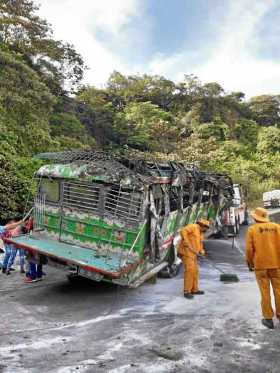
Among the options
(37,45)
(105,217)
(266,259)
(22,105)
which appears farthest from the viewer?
(37,45)

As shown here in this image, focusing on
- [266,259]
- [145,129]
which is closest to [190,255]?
[266,259]

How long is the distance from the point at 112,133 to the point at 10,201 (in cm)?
1856

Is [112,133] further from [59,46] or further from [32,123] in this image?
[32,123]

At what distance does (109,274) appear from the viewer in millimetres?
6930

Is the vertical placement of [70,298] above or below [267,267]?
below

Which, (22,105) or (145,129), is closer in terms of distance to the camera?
A: (22,105)

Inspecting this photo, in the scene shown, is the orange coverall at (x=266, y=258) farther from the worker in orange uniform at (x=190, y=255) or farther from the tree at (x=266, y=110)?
the tree at (x=266, y=110)

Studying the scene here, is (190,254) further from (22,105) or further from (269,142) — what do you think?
(269,142)

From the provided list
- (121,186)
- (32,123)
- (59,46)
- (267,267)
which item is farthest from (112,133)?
(267,267)

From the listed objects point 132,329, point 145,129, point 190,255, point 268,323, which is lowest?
Answer: point 132,329

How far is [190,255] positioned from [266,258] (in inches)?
77.8

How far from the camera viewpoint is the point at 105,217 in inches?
324

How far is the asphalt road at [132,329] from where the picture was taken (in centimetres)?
473

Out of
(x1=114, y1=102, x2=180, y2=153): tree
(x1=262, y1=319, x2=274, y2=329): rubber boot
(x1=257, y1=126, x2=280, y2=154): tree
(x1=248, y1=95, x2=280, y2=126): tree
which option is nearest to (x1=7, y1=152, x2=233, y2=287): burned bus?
(x1=262, y1=319, x2=274, y2=329): rubber boot
